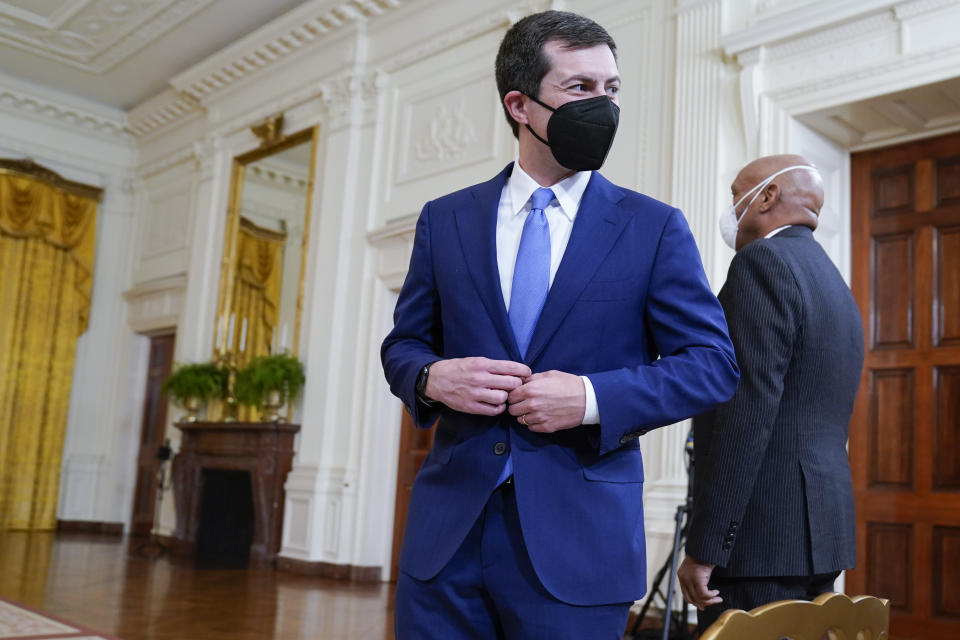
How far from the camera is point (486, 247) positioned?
1.37 metres

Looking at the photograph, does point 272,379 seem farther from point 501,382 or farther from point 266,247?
point 501,382

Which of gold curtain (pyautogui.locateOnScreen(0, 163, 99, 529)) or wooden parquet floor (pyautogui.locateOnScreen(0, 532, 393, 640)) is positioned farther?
gold curtain (pyautogui.locateOnScreen(0, 163, 99, 529))

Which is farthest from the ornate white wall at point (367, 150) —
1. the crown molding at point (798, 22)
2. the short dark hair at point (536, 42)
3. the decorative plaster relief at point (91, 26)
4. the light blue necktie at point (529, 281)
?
the light blue necktie at point (529, 281)

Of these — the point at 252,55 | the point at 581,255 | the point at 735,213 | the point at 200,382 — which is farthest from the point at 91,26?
the point at 581,255

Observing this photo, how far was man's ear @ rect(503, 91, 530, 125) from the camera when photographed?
4.70 feet

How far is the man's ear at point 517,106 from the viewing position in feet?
4.70

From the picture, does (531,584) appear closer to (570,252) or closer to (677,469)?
(570,252)

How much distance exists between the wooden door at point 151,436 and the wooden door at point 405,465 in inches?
159

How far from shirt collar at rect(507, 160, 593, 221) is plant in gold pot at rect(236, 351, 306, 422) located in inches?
261

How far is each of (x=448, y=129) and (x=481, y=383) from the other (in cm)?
625

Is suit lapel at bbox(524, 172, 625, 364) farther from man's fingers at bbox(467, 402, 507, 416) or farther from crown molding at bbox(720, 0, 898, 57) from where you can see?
crown molding at bbox(720, 0, 898, 57)

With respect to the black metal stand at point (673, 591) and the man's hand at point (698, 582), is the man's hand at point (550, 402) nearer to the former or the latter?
the man's hand at point (698, 582)

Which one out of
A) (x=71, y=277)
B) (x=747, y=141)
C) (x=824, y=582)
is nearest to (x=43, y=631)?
(x=824, y=582)

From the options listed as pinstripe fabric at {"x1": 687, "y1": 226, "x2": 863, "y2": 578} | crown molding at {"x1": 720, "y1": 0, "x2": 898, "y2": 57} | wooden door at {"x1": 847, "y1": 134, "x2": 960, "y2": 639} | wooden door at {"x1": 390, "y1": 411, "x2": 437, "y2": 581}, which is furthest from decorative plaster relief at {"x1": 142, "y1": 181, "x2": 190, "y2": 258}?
pinstripe fabric at {"x1": 687, "y1": 226, "x2": 863, "y2": 578}
